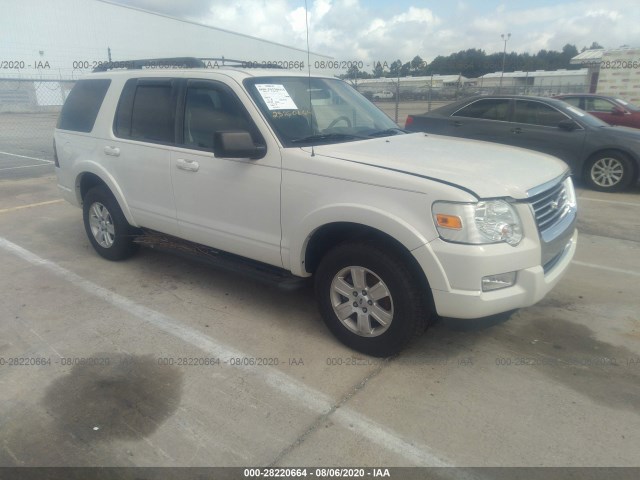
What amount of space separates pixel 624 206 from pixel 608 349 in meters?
5.14

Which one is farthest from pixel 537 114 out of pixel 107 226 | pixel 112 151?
pixel 107 226

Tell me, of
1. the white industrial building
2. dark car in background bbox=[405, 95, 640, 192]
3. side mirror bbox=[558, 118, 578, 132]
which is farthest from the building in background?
the white industrial building

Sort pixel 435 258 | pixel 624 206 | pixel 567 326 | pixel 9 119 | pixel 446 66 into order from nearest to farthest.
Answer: pixel 435 258, pixel 567 326, pixel 624 206, pixel 9 119, pixel 446 66

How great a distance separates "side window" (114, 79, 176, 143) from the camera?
436 centimetres

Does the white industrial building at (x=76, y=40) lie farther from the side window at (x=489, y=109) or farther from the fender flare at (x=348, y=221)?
the fender flare at (x=348, y=221)

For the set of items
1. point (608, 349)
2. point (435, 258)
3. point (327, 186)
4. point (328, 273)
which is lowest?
point (608, 349)

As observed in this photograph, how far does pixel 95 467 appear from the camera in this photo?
8.30 feet

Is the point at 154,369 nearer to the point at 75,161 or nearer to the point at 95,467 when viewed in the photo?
the point at 95,467

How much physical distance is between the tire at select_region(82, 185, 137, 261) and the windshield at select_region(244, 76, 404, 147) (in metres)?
2.12

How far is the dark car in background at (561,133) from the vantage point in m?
8.55

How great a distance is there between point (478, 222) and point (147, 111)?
125 inches

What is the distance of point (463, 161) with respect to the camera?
337 centimetres

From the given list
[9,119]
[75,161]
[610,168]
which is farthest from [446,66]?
[75,161]

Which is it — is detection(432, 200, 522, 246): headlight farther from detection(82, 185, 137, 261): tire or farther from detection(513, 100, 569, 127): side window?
detection(513, 100, 569, 127): side window
